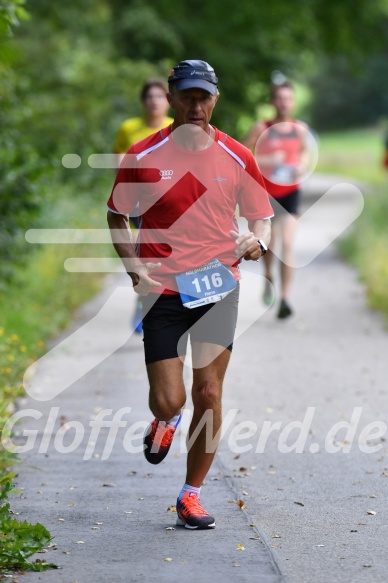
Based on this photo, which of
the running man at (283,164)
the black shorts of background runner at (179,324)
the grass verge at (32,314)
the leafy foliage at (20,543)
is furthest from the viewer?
the running man at (283,164)

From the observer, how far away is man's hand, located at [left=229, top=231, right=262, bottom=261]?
580cm

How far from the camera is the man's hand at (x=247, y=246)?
5801mm

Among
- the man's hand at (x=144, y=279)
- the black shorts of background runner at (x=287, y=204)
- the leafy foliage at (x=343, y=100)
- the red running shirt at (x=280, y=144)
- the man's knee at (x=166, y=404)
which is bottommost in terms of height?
the leafy foliage at (x=343, y=100)

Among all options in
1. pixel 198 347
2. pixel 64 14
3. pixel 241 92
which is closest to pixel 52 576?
pixel 198 347

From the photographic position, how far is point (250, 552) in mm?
5508

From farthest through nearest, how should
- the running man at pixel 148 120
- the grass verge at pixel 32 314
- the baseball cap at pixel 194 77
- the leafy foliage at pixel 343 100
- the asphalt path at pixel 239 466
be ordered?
the leafy foliage at pixel 343 100
the running man at pixel 148 120
the baseball cap at pixel 194 77
the asphalt path at pixel 239 466
the grass verge at pixel 32 314

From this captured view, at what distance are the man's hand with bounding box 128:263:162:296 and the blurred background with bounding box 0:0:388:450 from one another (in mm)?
2033

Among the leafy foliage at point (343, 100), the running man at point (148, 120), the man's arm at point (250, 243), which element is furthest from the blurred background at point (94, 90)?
the leafy foliage at point (343, 100)

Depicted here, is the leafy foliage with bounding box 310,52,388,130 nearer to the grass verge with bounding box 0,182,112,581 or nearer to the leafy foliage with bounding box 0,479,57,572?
the grass verge with bounding box 0,182,112,581

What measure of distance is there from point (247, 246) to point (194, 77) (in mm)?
793

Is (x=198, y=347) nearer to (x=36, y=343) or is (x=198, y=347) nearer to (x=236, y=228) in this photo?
(x=236, y=228)

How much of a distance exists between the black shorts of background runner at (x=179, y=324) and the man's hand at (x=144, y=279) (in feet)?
0.28

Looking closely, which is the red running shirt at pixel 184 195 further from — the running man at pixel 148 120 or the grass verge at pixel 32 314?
the running man at pixel 148 120

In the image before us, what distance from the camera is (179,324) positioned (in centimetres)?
604
